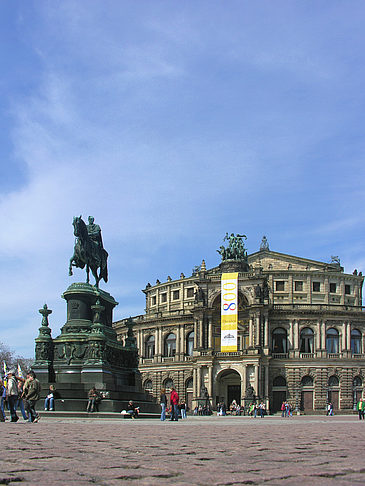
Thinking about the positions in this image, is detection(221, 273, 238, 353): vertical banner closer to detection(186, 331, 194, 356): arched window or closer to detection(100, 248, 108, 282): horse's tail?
detection(186, 331, 194, 356): arched window

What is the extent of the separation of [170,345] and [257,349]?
15369mm

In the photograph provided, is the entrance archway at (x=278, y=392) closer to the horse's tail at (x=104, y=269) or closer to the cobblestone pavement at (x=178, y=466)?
the horse's tail at (x=104, y=269)

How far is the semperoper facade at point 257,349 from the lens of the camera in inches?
2938

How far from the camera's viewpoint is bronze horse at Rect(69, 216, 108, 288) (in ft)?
103

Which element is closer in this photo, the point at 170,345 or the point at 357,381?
the point at 357,381

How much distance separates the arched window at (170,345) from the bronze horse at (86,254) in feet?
172

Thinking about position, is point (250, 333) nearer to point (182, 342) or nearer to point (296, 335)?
point (296, 335)

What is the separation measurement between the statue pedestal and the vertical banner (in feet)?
139

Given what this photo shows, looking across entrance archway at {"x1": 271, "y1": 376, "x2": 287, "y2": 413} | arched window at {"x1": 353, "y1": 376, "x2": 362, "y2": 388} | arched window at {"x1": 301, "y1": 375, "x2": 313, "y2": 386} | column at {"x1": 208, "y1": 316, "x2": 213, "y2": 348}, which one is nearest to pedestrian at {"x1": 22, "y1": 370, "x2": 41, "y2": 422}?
column at {"x1": 208, "y1": 316, "x2": 213, "y2": 348}

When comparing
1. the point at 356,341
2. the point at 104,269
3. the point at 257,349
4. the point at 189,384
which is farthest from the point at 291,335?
the point at 104,269

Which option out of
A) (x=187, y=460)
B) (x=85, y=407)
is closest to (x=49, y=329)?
(x=85, y=407)

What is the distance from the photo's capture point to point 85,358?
28.7 m

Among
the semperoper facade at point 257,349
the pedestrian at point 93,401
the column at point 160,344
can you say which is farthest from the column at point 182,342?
the pedestrian at point 93,401

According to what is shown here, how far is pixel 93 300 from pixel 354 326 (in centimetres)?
5626
